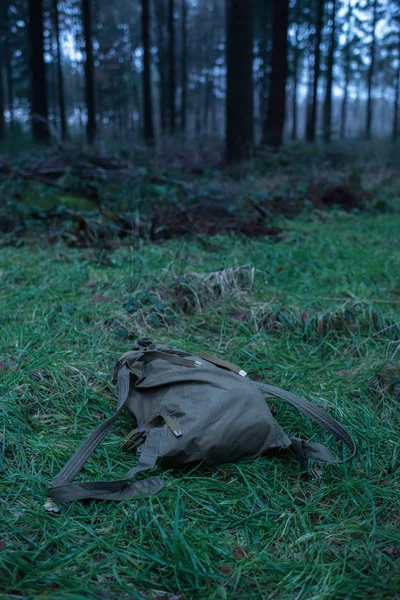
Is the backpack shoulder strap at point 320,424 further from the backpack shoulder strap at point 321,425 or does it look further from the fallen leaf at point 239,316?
the fallen leaf at point 239,316

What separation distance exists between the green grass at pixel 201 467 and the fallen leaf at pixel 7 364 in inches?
0.9

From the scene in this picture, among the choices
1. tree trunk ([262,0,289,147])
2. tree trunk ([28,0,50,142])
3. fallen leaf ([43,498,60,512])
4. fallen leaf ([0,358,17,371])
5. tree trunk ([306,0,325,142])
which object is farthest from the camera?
tree trunk ([306,0,325,142])

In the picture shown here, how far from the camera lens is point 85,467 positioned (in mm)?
1912

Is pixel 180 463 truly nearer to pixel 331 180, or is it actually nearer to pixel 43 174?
pixel 43 174

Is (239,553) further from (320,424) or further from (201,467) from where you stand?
(320,424)

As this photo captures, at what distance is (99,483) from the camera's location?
5.64ft

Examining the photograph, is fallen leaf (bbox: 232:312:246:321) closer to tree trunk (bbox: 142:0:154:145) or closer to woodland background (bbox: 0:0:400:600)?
woodland background (bbox: 0:0:400:600)

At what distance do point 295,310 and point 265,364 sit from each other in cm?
60

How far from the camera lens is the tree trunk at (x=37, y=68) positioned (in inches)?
507

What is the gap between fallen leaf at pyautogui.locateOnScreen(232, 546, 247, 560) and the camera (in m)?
1.54

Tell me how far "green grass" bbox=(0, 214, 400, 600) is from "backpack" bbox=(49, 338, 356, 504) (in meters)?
0.06

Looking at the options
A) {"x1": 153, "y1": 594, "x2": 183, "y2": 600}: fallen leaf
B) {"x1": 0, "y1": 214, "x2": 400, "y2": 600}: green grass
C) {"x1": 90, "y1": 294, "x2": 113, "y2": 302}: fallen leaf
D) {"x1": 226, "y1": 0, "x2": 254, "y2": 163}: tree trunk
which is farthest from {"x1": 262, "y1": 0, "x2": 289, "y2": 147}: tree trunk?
{"x1": 153, "y1": 594, "x2": 183, "y2": 600}: fallen leaf

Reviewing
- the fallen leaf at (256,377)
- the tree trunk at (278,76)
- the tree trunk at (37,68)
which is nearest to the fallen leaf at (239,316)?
the fallen leaf at (256,377)

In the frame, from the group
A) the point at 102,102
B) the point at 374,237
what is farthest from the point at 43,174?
the point at 102,102
